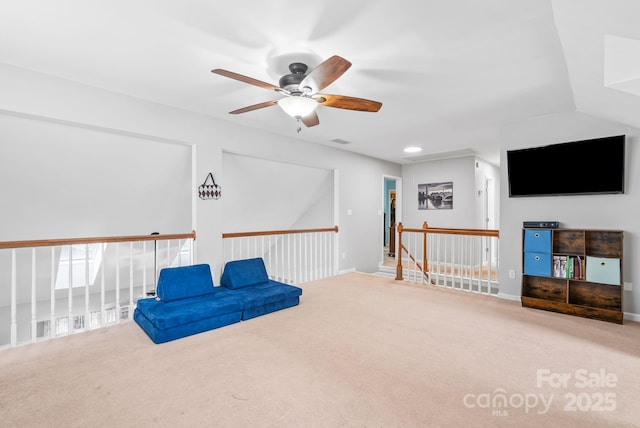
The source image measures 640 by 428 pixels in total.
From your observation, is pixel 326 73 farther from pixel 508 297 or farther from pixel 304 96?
pixel 508 297

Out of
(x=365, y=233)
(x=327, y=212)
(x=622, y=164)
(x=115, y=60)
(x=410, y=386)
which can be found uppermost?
(x=115, y=60)

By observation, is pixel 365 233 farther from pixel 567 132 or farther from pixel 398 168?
pixel 567 132

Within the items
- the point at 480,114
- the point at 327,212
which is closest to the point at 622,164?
the point at 480,114

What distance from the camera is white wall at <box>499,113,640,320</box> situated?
3.27 meters

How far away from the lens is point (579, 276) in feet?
11.0

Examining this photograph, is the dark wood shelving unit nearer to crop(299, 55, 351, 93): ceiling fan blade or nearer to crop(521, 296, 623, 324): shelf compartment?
crop(521, 296, 623, 324): shelf compartment

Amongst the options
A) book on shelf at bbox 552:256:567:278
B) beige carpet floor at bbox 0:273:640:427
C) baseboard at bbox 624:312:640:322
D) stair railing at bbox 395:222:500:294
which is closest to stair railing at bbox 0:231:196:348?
beige carpet floor at bbox 0:273:640:427

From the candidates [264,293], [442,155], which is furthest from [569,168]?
[264,293]

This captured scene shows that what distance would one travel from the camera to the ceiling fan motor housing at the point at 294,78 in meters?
2.35

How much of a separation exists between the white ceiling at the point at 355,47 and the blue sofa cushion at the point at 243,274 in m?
1.99

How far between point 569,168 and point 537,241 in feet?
3.17

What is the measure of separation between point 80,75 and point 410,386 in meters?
3.82

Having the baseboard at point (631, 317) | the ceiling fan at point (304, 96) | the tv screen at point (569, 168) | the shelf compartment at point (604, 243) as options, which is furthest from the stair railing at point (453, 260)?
the ceiling fan at point (304, 96)

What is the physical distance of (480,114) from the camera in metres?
3.72
